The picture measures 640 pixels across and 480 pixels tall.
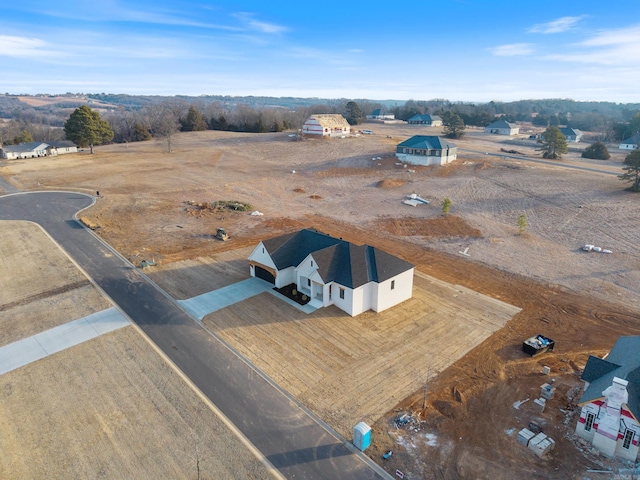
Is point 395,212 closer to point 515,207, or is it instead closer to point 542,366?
point 515,207

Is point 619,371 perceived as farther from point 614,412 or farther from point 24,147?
point 24,147

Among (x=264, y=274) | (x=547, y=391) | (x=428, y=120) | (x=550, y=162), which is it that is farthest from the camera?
(x=428, y=120)

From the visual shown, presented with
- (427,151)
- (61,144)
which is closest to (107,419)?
(427,151)

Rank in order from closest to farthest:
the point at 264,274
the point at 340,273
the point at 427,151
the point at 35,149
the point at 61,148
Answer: the point at 340,273 < the point at 264,274 < the point at 427,151 < the point at 35,149 < the point at 61,148

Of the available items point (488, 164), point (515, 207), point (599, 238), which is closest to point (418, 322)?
point (599, 238)

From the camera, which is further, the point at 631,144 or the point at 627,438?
the point at 631,144

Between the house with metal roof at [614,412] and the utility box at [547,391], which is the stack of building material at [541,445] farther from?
the utility box at [547,391]

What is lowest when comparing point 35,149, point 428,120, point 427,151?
point 35,149
